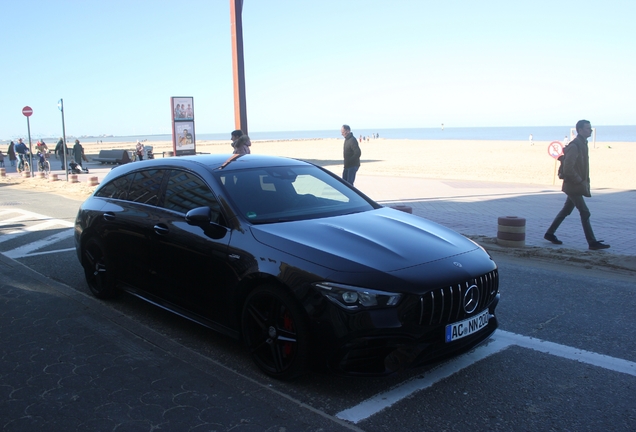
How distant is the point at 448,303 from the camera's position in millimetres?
3779

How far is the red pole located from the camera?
1260 cm

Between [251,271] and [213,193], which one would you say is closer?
[251,271]

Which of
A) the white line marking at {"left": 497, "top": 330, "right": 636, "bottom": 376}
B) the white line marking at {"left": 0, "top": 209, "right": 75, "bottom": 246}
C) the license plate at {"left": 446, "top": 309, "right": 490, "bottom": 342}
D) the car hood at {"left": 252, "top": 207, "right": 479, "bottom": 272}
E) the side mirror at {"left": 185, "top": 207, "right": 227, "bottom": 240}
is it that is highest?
the side mirror at {"left": 185, "top": 207, "right": 227, "bottom": 240}

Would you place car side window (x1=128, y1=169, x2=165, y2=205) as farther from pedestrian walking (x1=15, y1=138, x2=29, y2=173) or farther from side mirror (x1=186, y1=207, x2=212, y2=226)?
pedestrian walking (x1=15, y1=138, x2=29, y2=173)

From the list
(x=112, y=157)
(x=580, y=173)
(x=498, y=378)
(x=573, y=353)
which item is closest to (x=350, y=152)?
(x=580, y=173)

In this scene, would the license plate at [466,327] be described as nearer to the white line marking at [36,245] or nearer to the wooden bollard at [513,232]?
the wooden bollard at [513,232]

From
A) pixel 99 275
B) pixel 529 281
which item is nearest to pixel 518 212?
pixel 529 281

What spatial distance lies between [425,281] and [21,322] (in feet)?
13.0

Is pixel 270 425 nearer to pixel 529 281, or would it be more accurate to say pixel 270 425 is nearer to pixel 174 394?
pixel 174 394

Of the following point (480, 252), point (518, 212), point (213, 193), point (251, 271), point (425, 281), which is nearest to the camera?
point (425, 281)

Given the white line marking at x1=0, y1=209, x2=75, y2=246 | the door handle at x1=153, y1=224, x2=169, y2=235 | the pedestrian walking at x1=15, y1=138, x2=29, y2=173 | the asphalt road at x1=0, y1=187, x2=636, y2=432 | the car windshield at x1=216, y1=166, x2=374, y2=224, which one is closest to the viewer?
the asphalt road at x1=0, y1=187, x2=636, y2=432

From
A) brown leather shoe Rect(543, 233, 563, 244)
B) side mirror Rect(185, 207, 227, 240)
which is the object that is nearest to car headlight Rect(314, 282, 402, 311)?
side mirror Rect(185, 207, 227, 240)

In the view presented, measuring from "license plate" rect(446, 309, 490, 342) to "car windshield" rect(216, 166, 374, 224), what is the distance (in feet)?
4.78

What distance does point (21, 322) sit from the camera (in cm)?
545
